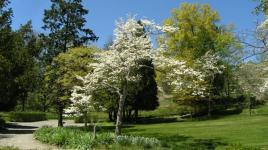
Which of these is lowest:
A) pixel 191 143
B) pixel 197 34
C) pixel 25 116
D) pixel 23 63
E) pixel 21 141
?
pixel 191 143

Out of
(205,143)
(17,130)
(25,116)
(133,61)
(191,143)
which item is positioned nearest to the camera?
(205,143)

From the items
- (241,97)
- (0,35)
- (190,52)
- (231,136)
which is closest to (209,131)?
(231,136)

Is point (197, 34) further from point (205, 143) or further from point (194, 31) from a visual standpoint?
point (205, 143)

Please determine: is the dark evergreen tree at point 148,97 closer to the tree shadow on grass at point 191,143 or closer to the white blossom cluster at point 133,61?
the tree shadow on grass at point 191,143

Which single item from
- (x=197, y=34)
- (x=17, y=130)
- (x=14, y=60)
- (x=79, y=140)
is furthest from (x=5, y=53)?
(x=197, y=34)

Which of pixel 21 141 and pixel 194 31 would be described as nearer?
pixel 21 141

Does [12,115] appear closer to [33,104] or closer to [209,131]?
[33,104]

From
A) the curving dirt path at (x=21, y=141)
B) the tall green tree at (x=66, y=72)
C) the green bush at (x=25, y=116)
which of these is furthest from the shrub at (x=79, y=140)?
the green bush at (x=25, y=116)

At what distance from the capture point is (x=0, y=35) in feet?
119

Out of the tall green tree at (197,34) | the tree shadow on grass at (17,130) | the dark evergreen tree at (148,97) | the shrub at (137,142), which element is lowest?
the shrub at (137,142)

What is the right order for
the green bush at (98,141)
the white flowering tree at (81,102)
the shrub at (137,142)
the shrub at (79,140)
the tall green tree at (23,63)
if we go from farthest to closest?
the tall green tree at (23,63), the white flowering tree at (81,102), the shrub at (79,140), the green bush at (98,141), the shrub at (137,142)

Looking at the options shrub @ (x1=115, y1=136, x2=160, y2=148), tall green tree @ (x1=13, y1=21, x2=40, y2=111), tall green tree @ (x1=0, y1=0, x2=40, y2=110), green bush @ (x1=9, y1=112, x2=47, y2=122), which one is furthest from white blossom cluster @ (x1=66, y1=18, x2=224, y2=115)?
green bush @ (x1=9, y1=112, x2=47, y2=122)

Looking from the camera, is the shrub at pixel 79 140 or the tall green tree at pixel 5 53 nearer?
the shrub at pixel 79 140

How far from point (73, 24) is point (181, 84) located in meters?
19.3
